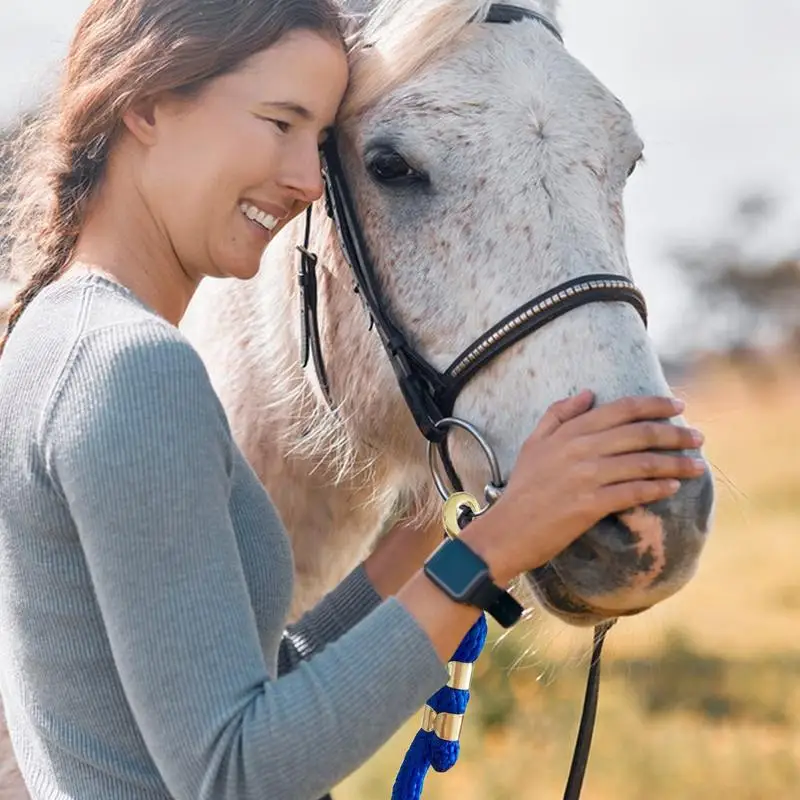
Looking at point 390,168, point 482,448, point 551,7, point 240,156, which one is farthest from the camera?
point 551,7

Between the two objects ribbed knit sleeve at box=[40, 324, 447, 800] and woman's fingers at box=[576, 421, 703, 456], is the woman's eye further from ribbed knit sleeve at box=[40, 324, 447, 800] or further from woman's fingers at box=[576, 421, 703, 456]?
woman's fingers at box=[576, 421, 703, 456]

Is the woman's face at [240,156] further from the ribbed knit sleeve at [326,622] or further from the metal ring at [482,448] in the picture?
the ribbed knit sleeve at [326,622]

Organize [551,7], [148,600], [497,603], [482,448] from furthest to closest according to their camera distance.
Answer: [551,7] → [482,448] → [497,603] → [148,600]

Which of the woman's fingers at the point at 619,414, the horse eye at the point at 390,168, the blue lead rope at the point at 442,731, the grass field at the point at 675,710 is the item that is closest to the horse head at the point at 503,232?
the horse eye at the point at 390,168

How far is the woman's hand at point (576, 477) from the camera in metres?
1.26

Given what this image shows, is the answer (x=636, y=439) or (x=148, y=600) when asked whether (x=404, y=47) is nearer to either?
(x=636, y=439)

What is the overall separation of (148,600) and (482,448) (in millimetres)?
615

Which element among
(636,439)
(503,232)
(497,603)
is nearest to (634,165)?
(503,232)

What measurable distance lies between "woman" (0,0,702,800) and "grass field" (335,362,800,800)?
101 cm

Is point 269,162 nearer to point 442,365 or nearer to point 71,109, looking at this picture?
point 71,109

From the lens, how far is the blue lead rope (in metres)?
1.90

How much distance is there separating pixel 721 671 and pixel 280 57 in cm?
545

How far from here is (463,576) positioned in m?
1.24

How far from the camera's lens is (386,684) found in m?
1.20
